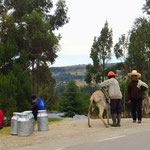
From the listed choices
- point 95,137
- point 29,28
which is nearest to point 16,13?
point 29,28

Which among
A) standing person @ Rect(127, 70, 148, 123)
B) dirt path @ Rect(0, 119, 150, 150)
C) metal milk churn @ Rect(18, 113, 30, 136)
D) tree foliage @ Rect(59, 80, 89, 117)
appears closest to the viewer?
dirt path @ Rect(0, 119, 150, 150)

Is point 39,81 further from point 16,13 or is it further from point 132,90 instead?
point 132,90

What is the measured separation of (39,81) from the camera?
27938mm

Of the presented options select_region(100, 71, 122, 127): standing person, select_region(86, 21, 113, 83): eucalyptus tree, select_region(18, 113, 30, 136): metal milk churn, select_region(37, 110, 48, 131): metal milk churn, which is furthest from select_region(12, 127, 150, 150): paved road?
select_region(86, 21, 113, 83): eucalyptus tree

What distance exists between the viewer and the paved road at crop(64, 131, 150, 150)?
6.93 meters

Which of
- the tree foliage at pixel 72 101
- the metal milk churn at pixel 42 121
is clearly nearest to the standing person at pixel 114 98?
the metal milk churn at pixel 42 121

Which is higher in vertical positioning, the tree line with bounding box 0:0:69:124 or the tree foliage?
the tree line with bounding box 0:0:69:124

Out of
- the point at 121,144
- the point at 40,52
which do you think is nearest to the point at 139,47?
the point at 40,52

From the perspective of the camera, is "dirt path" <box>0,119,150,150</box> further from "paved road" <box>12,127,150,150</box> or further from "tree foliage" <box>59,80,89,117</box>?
"tree foliage" <box>59,80,89,117</box>

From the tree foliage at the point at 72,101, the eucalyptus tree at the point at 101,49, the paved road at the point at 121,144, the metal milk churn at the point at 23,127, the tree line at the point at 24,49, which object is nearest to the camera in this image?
the paved road at the point at 121,144

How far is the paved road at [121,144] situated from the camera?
6.93m

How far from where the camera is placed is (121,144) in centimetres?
728

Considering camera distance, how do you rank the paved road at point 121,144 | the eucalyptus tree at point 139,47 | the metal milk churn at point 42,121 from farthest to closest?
the eucalyptus tree at point 139,47 → the metal milk churn at point 42,121 → the paved road at point 121,144

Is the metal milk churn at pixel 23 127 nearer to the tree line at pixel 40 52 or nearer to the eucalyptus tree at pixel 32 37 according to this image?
the tree line at pixel 40 52
